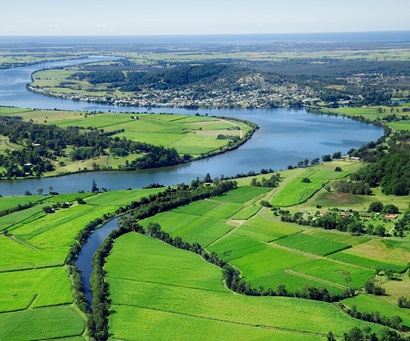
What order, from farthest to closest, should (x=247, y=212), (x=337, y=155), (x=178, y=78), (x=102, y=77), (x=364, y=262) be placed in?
1. (x=102, y=77)
2. (x=178, y=78)
3. (x=337, y=155)
4. (x=247, y=212)
5. (x=364, y=262)

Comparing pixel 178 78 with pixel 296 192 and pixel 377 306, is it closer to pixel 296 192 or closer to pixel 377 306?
pixel 296 192

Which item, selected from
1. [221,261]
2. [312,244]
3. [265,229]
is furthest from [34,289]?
[312,244]

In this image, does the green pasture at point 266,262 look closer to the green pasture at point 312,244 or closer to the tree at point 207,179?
the green pasture at point 312,244

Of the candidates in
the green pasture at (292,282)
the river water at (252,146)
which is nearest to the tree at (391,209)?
the green pasture at (292,282)

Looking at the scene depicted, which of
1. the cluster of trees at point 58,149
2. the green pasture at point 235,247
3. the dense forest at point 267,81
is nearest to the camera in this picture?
the green pasture at point 235,247

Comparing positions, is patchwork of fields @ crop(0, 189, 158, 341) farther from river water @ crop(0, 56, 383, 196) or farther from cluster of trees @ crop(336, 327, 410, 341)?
cluster of trees @ crop(336, 327, 410, 341)
